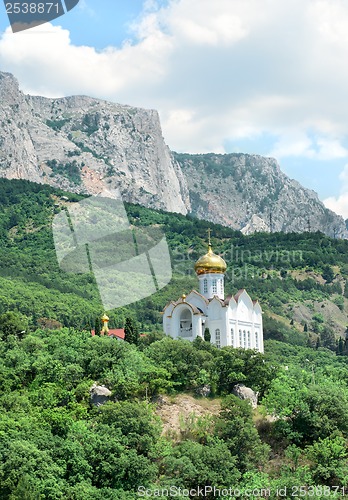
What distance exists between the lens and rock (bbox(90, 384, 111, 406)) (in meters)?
41.9

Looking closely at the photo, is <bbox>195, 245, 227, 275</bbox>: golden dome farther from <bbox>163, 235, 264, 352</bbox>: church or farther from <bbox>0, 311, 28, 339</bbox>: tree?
<bbox>0, 311, 28, 339</bbox>: tree

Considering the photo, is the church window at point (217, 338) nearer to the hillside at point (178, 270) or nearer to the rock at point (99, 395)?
the rock at point (99, 395)

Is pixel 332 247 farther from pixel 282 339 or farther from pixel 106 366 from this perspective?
pixel 106 366

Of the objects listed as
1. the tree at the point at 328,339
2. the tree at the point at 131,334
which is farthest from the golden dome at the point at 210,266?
the tree at the point at 328,339

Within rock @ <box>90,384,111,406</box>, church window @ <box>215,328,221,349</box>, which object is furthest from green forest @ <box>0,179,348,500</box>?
church window @ <box>215,328,221,349</box>

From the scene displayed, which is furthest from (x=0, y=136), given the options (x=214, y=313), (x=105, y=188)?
(x=214, y=313)

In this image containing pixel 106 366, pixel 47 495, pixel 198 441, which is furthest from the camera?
pixel 106 366

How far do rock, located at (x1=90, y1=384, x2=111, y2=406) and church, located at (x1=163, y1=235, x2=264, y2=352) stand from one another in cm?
966

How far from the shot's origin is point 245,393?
44.2 m

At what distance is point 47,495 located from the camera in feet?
112

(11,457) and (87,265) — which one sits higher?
(87,265)

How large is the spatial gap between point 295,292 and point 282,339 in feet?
82.8

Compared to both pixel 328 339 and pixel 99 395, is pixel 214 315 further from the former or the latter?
pixel 328 339

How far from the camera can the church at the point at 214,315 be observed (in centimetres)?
5166
